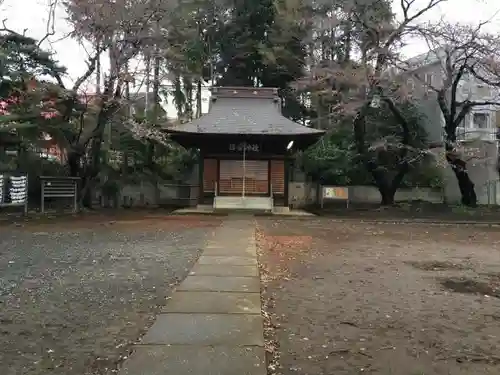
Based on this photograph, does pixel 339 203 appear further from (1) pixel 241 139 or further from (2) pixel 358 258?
(2) pixel 358 258

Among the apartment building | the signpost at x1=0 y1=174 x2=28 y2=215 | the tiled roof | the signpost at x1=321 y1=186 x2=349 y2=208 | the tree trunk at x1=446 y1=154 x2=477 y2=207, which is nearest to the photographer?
the signpost at x1=0 y1=174 x2=28 y2=215

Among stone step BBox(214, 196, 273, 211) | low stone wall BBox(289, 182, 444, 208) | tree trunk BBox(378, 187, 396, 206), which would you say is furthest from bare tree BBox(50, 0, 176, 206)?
tree trunk BBox(378, 187, 396, 206)

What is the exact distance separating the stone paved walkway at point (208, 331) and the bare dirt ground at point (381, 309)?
0.19 meters

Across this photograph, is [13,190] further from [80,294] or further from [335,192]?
[335,192]

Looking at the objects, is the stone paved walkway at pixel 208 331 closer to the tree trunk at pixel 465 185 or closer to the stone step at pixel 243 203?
the stone step at pixel 243 203

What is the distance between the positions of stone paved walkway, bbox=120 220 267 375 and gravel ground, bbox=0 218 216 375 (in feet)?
0.66

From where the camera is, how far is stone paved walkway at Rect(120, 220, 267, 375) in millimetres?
2961

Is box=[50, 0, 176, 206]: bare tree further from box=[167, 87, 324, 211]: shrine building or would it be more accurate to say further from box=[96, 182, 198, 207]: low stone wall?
box=[96, 182, 198, 207]: low stone wall

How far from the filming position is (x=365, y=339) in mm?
3721

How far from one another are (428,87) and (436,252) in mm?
11613

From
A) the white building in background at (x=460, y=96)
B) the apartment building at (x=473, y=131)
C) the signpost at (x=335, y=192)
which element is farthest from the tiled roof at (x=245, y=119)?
the apartment building at (x=473, y=131)

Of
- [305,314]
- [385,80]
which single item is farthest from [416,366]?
[385,80]

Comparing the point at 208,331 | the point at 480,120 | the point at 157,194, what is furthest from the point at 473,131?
the point at 208,331

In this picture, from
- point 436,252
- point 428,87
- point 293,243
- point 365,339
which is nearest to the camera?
point 365,339
